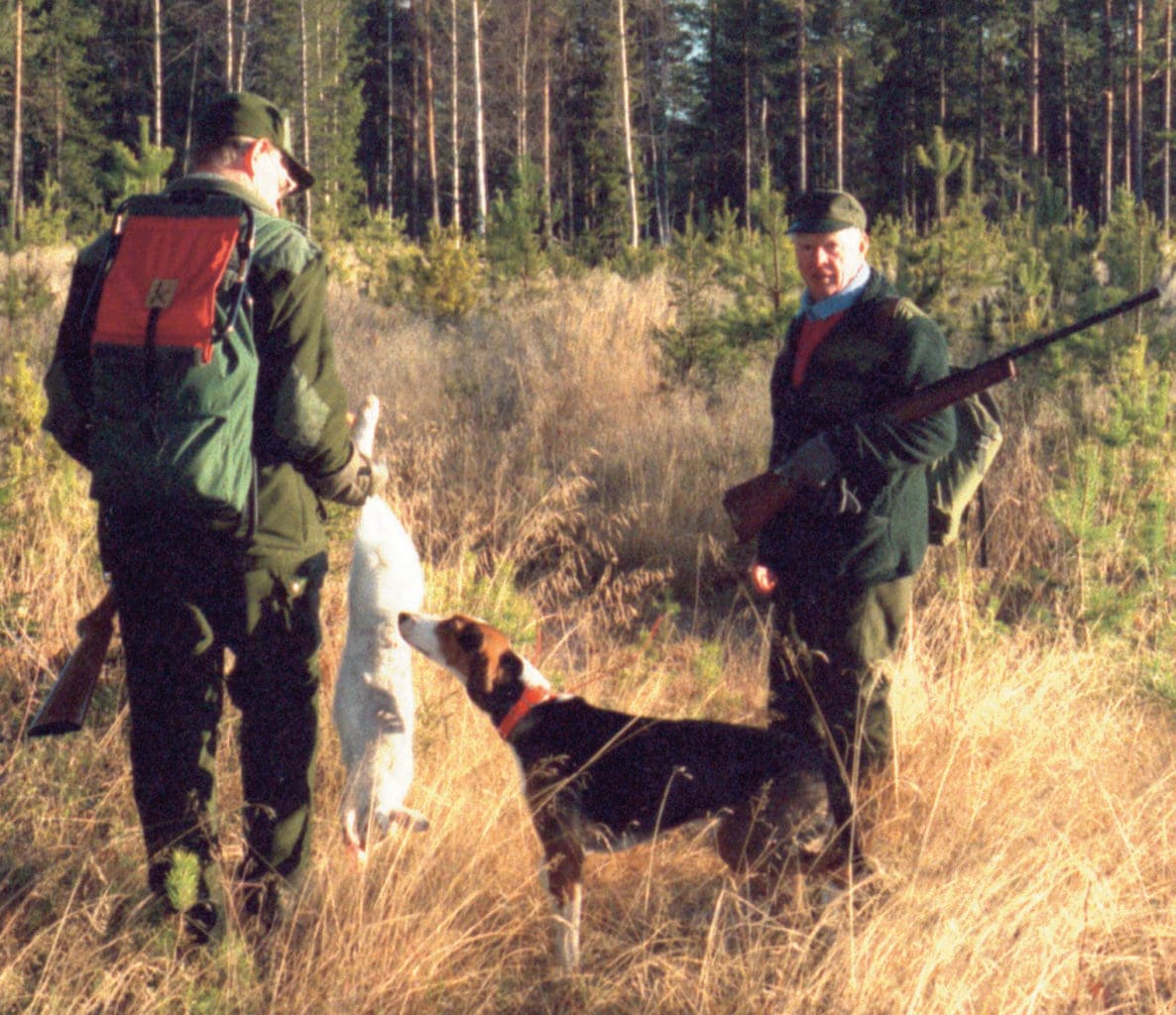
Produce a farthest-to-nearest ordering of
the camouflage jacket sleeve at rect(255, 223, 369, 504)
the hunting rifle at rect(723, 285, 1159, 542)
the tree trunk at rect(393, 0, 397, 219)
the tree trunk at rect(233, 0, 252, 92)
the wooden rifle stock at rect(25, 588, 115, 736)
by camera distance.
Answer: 1. the tree trunk at rect(393, 0, 397, 219)
2. the tree trunk at rect(233, 0, 252, 92)
3. the hunting rifle at rect(723, 285, 1159, 542)
4. the wooden rifle stock at rect(25, 588, 115, 736)
5. the camouflage jacket sleeve at rect(255, 223, 369, 504)

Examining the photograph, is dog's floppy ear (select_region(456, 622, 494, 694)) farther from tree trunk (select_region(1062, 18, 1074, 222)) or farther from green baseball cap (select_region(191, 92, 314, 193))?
tree trunk (select_region(1062, 18, 1074, 222))

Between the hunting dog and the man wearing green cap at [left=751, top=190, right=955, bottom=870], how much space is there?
1150 millimetres

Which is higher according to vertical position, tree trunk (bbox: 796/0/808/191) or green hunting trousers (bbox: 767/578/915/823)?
tree trunk (bbox: 796/0/808/191)

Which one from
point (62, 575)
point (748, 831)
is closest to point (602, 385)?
point (62, 575)

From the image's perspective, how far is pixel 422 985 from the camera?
→ 318cm

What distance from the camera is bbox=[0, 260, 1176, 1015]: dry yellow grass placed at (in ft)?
10.3

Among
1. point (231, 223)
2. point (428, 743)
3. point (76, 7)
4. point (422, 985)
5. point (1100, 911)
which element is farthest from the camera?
point (76, 7)

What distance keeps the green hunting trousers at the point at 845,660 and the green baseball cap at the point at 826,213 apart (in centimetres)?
103

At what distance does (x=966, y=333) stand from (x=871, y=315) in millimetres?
6165

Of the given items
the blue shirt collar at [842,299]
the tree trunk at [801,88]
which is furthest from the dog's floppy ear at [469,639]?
the tree trunk at [801,88]

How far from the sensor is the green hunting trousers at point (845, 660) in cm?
384

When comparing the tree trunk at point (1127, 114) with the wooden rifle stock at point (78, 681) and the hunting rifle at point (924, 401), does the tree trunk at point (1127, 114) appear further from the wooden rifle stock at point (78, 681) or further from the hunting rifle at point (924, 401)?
the wooden rifle stock at point (78, 681)

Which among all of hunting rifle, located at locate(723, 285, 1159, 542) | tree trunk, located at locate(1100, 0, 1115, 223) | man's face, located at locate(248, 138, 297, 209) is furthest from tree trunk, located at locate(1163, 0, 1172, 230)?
man's face, located at locate(248, 138, 297, 209)

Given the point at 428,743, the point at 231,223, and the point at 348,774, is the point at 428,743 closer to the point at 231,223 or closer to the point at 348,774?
the point at 348,774
